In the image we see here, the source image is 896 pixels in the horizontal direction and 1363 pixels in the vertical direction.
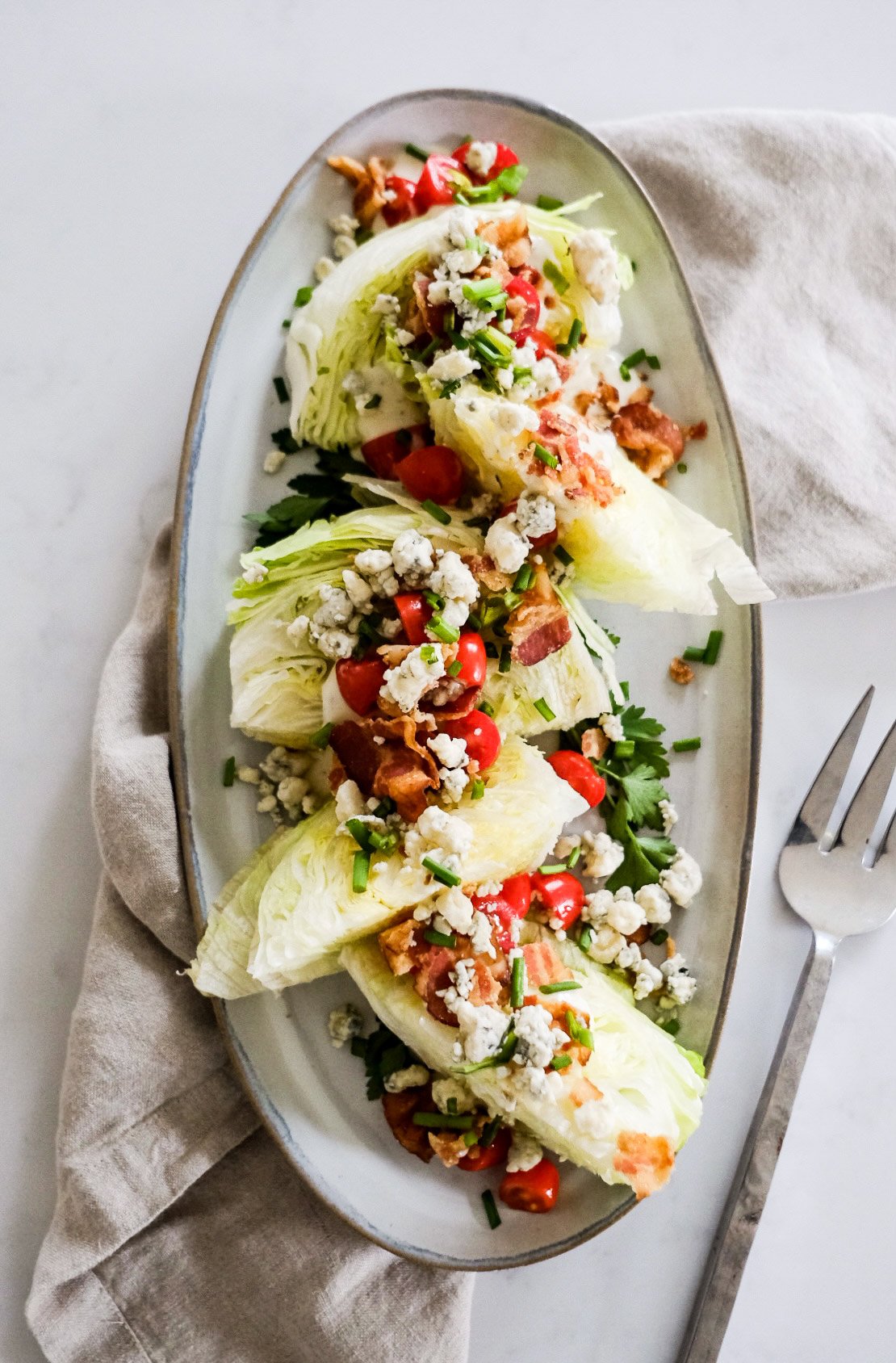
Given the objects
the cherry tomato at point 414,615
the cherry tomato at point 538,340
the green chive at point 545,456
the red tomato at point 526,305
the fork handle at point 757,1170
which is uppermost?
the red tomato at point 526,305

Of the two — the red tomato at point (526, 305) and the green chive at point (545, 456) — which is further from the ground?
the red tomato at point (526, 305)

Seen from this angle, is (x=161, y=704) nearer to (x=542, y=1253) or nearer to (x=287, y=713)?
(x=287, y=713)

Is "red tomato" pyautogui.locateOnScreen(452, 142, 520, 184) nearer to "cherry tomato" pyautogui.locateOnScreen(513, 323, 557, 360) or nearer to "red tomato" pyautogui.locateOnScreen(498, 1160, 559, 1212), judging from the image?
"cherry tomato" pyautogui.locateOnScreen(513, 323, 557, 360)

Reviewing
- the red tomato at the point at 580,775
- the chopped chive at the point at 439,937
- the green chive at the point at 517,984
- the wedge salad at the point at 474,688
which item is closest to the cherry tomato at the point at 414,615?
the wedge salad at the point at 474,688

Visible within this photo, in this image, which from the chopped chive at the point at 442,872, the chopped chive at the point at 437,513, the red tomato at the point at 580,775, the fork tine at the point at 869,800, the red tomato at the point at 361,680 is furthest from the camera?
the fork tine at the point at 869,800

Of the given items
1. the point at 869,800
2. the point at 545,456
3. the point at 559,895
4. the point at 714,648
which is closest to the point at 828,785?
the point at 869,800

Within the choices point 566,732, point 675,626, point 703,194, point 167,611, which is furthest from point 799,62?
point 167,611

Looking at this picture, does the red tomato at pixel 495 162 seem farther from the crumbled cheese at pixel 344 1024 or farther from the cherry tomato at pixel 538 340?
the crumbled cheese at pixel 344 1024

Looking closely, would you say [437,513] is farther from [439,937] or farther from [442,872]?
[439,937]
